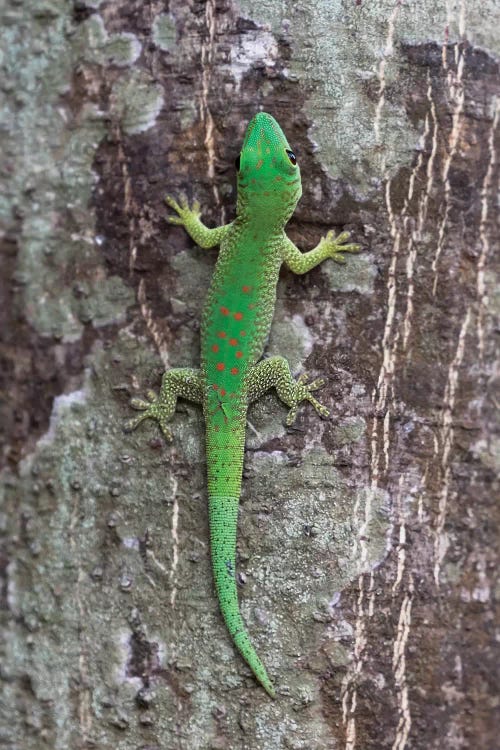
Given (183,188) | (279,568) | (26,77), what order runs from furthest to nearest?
(26,77) → (183,188) → (279,568)

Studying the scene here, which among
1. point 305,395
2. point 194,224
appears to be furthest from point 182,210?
point 305,395

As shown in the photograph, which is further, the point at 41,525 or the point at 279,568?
the point at 41,525

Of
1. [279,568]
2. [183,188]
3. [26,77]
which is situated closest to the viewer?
A: [279,568]

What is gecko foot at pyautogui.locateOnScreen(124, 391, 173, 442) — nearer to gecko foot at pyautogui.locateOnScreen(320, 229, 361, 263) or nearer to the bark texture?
the bark texture

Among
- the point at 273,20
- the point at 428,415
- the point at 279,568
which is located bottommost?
the point at 279,568

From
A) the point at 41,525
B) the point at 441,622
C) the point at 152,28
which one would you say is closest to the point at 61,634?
the point at 41,525

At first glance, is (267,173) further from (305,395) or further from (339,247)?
(305,395)

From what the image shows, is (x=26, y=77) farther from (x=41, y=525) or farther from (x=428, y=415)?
(x=428, y=415)
